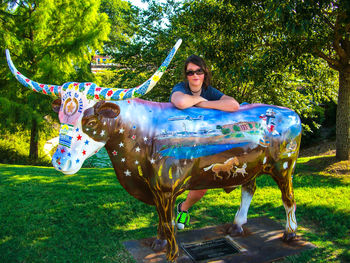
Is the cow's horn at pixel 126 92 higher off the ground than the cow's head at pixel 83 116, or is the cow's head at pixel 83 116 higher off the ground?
the cow's horn at pixel 126 92

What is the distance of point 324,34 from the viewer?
20.9 ft

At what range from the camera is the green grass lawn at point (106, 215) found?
3701 mm

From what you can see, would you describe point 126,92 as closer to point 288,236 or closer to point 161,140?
point 161,140

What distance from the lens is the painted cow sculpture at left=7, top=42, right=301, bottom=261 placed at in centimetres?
282

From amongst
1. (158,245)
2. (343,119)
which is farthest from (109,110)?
(343,119)

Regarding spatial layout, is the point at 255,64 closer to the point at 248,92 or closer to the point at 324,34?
the point at 324,34

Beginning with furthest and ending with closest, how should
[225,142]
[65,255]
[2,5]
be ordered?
1. [2,5]
2. [65,255]
3. [225,142]

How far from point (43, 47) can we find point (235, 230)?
11.4 m

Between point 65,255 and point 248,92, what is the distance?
27.0 feet

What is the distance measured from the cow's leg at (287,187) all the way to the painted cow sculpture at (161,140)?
10.4 inches

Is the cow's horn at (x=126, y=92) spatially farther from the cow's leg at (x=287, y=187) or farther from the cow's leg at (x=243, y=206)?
the cow's leg at (x=243, y=206)

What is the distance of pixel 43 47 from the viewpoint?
12375 millimetres

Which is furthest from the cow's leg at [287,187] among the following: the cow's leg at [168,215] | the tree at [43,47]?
the tree at [43,47]

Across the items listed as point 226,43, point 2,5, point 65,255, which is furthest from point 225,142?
point 2,5
